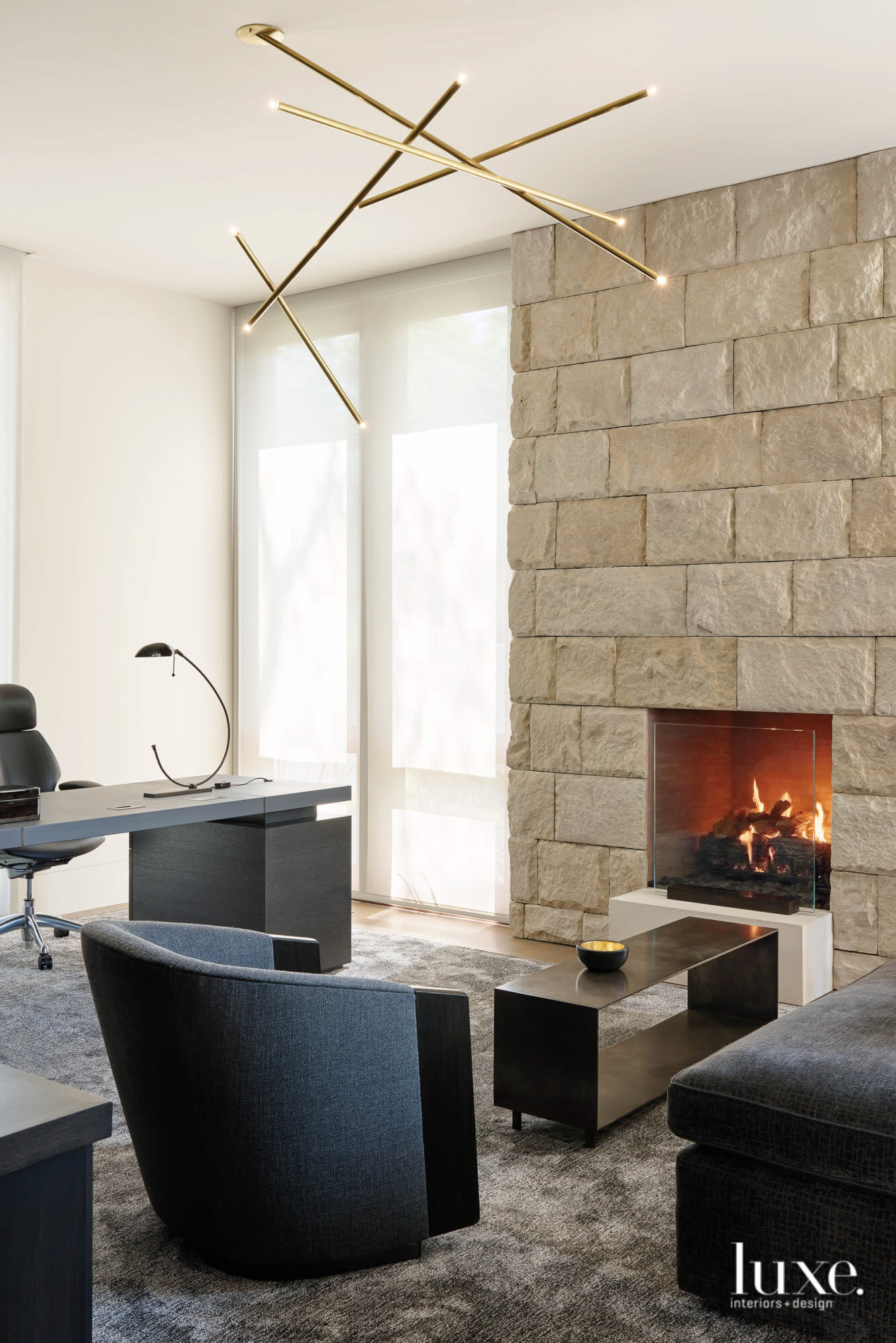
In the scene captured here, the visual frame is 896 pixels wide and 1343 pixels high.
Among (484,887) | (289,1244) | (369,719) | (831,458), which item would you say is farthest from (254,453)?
(289,1244)

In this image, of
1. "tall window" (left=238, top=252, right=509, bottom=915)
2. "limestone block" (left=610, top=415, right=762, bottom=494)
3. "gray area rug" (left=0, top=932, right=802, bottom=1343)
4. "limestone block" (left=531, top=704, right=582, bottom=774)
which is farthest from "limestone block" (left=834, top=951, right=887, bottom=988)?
"limestone block" (left=610, top=415, right=762, bottom=494)

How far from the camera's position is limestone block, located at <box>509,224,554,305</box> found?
4.81 meters

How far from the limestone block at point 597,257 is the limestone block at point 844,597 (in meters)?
1.38

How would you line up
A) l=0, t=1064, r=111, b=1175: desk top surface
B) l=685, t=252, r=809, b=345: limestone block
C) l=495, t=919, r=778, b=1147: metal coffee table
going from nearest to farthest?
l=0, t=1064, r=111, b=1175: desk top surface < l=495, t=919, r=778, b=1147: metal coffee table < l=685, t=252, r=809, b=345: limestone block

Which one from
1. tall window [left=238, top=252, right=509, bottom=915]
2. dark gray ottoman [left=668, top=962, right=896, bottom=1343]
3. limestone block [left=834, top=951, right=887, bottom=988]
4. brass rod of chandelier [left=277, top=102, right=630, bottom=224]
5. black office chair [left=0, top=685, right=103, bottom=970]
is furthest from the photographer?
tall window [left=238, top=252, right=509, bottom=915]

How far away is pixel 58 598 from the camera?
5.41m

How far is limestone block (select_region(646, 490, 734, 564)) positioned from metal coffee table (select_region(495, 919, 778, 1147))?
1466 millimetres

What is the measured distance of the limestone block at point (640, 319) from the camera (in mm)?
4473

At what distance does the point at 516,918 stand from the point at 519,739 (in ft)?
2.50

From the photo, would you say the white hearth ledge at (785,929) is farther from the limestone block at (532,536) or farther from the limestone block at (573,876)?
the limestone block at (532,536)

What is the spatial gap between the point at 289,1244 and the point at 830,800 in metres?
2.76

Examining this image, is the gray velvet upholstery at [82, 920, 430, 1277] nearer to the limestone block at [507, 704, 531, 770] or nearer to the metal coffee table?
the metal coffee table

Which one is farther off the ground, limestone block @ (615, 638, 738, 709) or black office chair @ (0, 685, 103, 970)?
limestone block @ (615, 638, 738, 709)

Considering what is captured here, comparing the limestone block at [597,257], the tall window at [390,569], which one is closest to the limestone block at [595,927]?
the tall window at [390,569]
